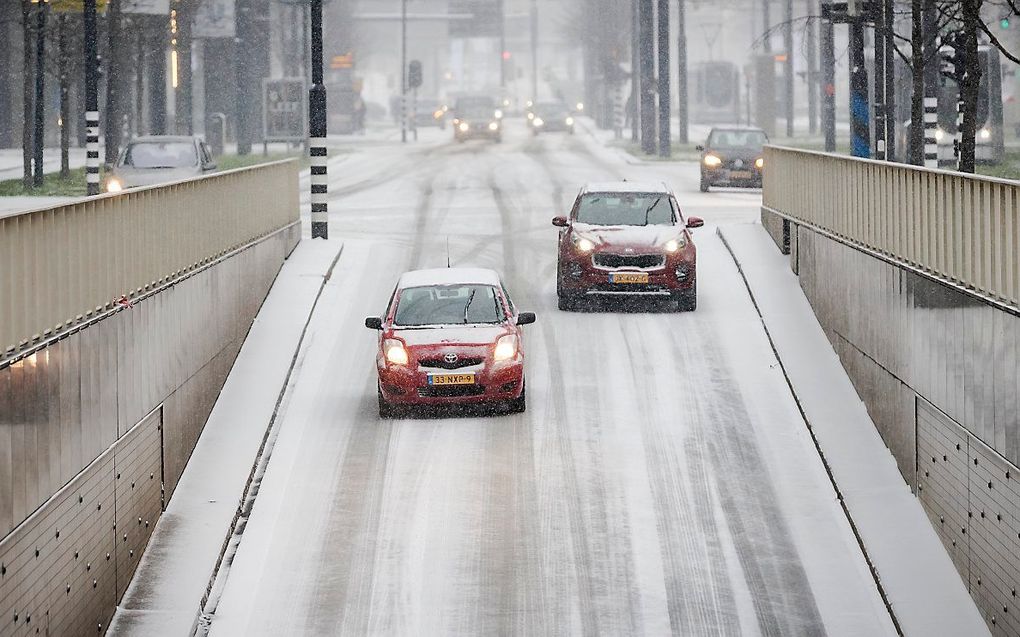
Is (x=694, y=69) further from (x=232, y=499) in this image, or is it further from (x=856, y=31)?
(x=232, y=499)

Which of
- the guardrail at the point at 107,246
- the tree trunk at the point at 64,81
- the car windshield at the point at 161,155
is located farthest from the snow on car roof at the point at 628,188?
the tree trunk at the point at 64,81

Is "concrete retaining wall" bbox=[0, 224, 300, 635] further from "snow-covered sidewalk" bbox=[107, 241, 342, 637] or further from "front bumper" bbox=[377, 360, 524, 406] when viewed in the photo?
"front bumper" bbox=[377, 360, 524, 406]

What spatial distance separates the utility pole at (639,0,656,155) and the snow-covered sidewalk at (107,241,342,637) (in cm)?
3501

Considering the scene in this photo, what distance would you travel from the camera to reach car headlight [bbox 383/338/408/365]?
17.6 m

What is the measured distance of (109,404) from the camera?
13484 millimetres

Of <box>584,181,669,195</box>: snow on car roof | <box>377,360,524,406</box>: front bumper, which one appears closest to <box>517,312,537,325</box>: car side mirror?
<box>377,360,524,406</box>: front bumper

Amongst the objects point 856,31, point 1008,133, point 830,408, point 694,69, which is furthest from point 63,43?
point 694,69

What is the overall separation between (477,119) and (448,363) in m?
55.7

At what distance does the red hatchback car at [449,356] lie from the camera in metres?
17.5

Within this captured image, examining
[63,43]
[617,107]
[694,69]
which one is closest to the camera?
[63,43]

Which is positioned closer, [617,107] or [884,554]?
[884,554]

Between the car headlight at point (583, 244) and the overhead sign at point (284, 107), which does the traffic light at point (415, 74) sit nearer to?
the overhead sign at point (284, 107)

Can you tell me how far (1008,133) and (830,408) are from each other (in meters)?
56.1

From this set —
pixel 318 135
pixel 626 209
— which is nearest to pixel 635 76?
pixel 318 135
